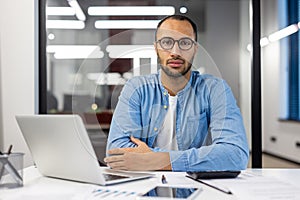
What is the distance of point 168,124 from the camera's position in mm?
1767

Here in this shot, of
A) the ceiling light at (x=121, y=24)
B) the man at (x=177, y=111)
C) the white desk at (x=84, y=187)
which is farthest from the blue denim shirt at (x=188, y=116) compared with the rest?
the ceiling light at (x=121, y=24)

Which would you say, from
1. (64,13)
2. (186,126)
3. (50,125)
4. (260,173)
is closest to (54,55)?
(64,13)

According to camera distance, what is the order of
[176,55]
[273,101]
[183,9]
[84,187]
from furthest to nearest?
[273,101], [183,9], [176,55], [84,187]

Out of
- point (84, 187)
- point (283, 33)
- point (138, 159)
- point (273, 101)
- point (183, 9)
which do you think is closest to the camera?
point (84, 187)

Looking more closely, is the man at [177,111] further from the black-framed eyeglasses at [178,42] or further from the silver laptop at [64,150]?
the silver laptop at [64,150]

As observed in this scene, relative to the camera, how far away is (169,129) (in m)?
1.77

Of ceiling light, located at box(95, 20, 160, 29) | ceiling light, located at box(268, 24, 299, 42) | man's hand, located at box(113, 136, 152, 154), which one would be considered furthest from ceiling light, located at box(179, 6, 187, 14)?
ceiling light, located at box(268, 24, 299, 42)

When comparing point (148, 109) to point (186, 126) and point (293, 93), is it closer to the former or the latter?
point (186, 126)

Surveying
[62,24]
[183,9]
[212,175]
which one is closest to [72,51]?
[62,24]

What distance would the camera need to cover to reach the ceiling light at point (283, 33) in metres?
5.40

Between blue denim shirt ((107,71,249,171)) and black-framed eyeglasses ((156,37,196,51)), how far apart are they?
0.13m

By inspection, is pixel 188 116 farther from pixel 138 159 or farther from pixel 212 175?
pixel 212 175

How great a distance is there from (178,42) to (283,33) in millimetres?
4366

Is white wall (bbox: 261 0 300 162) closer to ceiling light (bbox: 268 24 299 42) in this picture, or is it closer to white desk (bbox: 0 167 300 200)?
ceiling light (bbox: 268 24 299 42)
